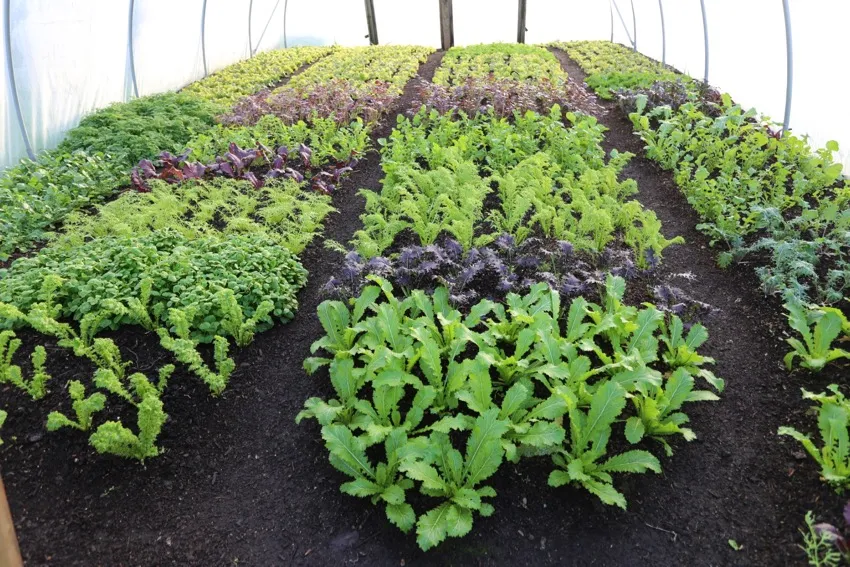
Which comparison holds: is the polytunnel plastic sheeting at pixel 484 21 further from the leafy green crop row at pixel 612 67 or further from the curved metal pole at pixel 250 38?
the curved metal pole at pixel 250 38

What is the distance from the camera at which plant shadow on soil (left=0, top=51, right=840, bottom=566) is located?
2.63 metres

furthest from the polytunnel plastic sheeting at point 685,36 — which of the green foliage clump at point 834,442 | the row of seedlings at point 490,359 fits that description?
the green foliage clump at point 834,442

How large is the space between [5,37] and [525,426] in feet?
26.9

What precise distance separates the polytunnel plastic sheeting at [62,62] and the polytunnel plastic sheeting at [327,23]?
872cm

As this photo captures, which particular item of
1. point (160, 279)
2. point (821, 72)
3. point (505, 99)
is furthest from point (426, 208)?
point (821, 72)

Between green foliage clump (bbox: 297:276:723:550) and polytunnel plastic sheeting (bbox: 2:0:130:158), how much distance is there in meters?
A: 6.54

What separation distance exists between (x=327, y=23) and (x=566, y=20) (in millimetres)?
8350

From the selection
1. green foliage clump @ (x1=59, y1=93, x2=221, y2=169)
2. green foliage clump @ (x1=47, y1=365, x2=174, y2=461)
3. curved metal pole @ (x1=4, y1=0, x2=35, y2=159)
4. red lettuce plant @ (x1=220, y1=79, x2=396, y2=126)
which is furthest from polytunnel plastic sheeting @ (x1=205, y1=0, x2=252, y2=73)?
green foliage clump @ (x1=47, y1=365, x2=174, y2=461)

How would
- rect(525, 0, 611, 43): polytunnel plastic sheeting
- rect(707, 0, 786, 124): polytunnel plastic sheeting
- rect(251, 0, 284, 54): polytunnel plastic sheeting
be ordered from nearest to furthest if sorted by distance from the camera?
rect(707, 0, 786, 124): polytunnel plastic sheeting → rect(251, 0, 284, 54): polytunnel plastic sheeting → rect(525, 0, 611, 43): polytunnel plastic sheeting

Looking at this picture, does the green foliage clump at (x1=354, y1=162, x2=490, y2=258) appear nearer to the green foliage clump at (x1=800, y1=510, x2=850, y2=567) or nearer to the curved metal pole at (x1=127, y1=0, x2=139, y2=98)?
the green foliage clump at (x1=800, y1=510, x2=850, y2=567)

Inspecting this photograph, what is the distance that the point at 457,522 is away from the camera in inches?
99.6

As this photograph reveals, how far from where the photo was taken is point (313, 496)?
2.95m

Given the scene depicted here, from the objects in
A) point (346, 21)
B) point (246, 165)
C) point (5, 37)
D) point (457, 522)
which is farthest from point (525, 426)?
point (346, 21)

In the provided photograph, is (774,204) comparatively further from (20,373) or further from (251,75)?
(251,75)
